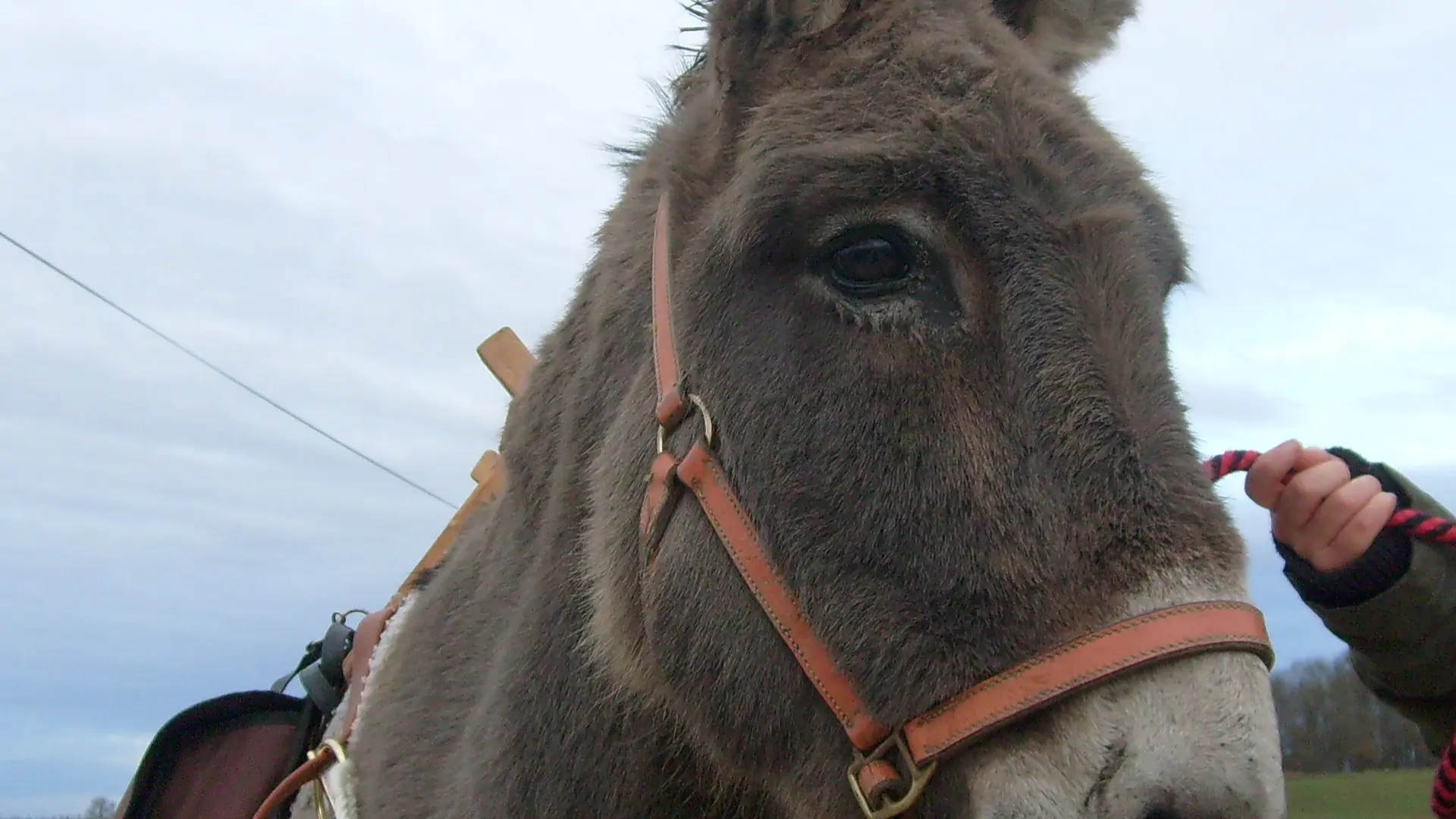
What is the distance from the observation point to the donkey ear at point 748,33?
242 centimetres

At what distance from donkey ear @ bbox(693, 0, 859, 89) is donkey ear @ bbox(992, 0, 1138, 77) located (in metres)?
0.69

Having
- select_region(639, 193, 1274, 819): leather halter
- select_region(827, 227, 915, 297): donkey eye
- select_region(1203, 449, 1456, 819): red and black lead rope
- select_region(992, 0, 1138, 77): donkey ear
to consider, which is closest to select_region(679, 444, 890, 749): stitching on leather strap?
select_region(639, 193, 1274, 819): leather halter

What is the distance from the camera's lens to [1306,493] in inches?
98.1

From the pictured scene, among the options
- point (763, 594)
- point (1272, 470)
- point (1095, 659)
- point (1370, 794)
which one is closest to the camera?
point (1095, 659)

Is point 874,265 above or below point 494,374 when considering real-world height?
below

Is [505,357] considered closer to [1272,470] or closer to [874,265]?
[874,265]

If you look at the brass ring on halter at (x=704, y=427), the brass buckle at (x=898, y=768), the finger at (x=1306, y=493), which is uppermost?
the brass ring on halter at (x=704, y=427)

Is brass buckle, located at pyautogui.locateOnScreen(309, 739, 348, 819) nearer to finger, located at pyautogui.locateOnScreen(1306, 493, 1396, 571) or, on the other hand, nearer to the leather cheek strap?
the leather cheek strap

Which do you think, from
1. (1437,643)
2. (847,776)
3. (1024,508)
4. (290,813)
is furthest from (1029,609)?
(290,813)

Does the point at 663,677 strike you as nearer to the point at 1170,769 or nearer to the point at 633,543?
the point at 633,543

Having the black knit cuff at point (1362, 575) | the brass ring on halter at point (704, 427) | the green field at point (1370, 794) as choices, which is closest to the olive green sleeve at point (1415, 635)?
the black knit cuff at point (1362, 575)

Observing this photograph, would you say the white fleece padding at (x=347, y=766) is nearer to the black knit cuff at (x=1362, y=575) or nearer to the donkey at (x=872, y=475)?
the donkey at (x=872, y=475)

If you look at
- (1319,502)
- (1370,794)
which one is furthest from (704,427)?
(1370,794)

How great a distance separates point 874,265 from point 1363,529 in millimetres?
1349
